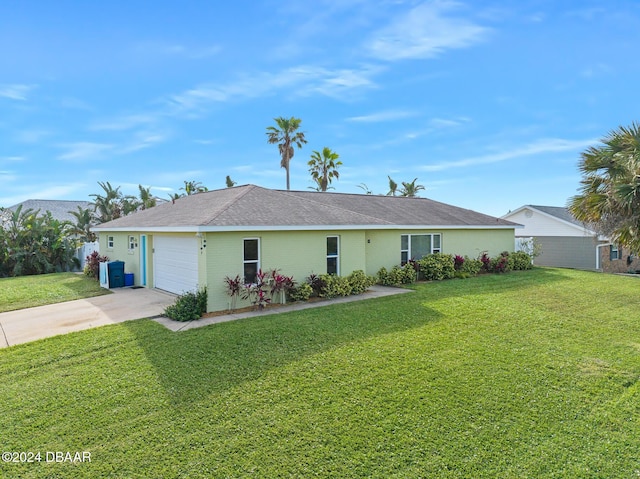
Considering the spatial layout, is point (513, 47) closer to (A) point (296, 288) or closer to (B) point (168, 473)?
(A) point (296, 288)

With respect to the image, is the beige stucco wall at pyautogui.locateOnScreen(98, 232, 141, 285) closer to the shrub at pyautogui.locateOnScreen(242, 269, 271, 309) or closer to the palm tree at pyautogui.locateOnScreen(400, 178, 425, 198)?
the shrub at pyautogui.locateOnScreen(242, 269, 271, 309)

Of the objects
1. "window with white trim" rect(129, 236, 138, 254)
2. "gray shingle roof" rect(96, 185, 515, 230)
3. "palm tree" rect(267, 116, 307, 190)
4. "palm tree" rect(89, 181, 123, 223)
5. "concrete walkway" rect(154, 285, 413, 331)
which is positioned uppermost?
"palm tree" rect(267, 116, 307, 190)

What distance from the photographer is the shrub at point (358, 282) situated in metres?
12.8

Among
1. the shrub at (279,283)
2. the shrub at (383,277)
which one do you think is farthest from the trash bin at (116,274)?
the shrub at (383,277)

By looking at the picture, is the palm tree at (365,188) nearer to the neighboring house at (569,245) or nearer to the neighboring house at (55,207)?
the neighboring house at (569,245)

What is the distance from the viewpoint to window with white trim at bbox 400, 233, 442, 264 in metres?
16.4

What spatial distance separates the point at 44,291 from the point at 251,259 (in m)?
8.91

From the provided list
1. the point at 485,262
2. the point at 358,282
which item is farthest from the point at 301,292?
the point at 485,262

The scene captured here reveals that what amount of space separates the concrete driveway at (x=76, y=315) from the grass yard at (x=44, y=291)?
0.77 metres

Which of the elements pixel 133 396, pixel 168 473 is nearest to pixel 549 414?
pixel 168 473

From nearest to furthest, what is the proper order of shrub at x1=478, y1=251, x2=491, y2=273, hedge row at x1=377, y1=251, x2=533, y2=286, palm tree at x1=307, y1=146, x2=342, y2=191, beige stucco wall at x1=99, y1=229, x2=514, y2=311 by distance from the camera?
beige stucco wall at x1=99, y1=229, x2=514, y2=311 < hedge row at x1=377, y1=251, x2=533, y2=286 < shrub at x1=478, y1=251, x2=491, y2=273 < palm tree at x1=307, y1=146, x2=342, y2=191

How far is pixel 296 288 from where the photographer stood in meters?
11.5

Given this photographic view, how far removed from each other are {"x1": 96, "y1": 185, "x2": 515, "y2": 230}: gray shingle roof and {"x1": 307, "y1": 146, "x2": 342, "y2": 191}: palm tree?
13565 millimetres

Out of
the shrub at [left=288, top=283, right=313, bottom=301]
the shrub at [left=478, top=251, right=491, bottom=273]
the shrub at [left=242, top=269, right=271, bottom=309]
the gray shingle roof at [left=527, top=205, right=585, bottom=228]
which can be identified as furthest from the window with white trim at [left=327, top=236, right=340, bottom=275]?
the gray shingle roof at [left=527, top=205, right=585, bottom=228]
